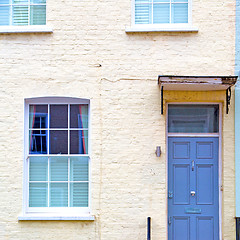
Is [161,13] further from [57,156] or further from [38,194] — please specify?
[38,194]

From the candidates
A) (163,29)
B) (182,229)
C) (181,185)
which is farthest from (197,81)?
(182,229)

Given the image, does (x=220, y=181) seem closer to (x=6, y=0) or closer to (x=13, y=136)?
(x=13, y=136)

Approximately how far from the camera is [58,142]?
7.62 meters

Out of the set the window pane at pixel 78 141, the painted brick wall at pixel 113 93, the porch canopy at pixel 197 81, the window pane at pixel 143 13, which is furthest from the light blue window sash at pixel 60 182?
the window pane at pixel 143 13

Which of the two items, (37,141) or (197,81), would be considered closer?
(197,81)

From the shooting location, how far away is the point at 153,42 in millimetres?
7473

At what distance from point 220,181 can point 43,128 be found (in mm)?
3671

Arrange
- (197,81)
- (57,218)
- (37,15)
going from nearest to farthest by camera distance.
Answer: (197,81) → (57,218) → (37,15)

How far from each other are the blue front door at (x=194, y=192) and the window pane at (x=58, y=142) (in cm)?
211

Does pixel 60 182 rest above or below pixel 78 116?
below

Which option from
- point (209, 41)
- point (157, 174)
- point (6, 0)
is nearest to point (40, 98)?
point (6, 0)

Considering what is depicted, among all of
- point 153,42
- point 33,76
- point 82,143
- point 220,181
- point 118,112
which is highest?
point 153,42

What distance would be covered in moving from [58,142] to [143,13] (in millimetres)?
3124

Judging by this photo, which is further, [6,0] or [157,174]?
[6,0]
